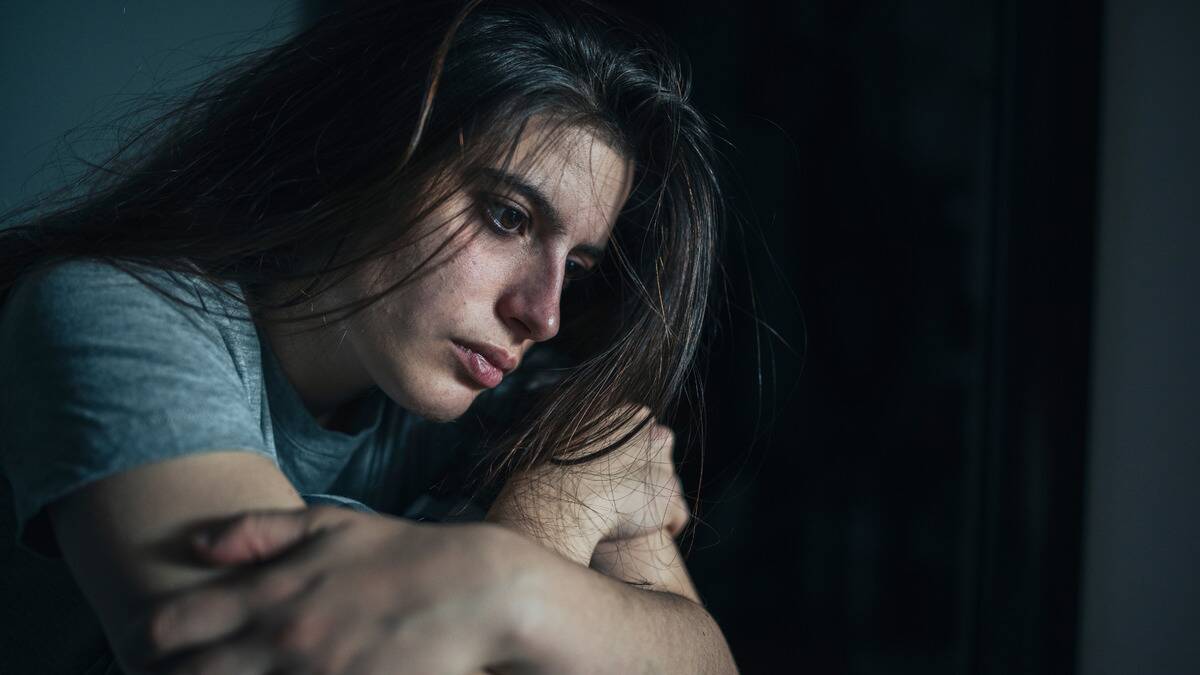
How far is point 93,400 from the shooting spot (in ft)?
1.83

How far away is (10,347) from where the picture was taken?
2.07ft

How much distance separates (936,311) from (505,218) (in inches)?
26.8

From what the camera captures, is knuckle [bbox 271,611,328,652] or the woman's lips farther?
the woman's lips

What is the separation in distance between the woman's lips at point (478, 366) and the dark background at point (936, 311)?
43 cm

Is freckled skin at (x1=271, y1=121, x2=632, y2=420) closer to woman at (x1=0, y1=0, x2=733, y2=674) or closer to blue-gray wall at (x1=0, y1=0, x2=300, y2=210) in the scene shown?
woman at (x1=0, y1=0, x2=733, y2=674)

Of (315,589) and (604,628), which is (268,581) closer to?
(315,589)

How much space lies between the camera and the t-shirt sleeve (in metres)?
0.54

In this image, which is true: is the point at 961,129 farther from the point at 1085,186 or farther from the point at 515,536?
the point at 515,536

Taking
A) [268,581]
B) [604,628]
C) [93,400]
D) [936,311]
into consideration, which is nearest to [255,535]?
[268,581]

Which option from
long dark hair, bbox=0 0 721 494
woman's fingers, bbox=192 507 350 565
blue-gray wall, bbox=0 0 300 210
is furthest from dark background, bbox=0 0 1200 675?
woman's fingers, bbox=192 507 350 565

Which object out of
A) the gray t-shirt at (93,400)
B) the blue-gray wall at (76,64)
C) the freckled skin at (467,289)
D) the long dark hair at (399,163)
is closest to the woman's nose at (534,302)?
the freckled skin at (467,289)

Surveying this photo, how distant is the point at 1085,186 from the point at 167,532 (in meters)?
1.02

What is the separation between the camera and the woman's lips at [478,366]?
782 mm

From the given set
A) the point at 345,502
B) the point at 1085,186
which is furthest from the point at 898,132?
the point at 345,502
